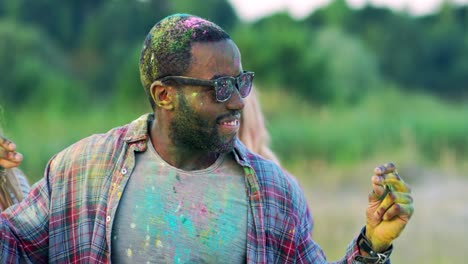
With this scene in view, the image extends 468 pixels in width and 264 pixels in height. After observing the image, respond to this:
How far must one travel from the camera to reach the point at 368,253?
3.50m

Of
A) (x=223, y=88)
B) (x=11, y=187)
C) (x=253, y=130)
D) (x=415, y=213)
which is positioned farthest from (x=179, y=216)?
(x=415, y=213)

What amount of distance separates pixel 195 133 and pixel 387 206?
76 centimetres

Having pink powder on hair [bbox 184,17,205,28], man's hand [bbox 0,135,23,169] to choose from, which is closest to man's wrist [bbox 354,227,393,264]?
pink powder on hair [bbox 184,17,205,28]

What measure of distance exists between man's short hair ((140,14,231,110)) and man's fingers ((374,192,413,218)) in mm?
849

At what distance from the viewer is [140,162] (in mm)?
3682

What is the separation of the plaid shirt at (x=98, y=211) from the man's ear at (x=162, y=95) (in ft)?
0.43

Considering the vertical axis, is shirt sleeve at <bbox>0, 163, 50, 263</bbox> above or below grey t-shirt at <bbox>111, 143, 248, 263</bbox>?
below

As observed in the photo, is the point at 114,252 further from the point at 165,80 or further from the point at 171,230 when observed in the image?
the point at 165,80

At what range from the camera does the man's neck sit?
3.68m

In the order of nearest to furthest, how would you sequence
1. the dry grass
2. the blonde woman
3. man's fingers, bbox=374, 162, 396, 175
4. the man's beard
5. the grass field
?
man's fingers, bbox=374, 162, 396, 175
the man's beard
the blonde woman
the dry grass
the grass field

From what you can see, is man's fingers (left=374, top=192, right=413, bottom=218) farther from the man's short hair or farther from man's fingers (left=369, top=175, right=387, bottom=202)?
the man's short hair

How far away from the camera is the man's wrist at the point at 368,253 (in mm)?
3479

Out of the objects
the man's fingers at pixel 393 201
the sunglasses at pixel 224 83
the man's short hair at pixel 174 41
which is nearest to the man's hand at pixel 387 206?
the man's fingers at pixel 393 201

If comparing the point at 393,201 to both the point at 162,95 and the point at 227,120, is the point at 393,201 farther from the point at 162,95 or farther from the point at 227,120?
the point at 162,95
